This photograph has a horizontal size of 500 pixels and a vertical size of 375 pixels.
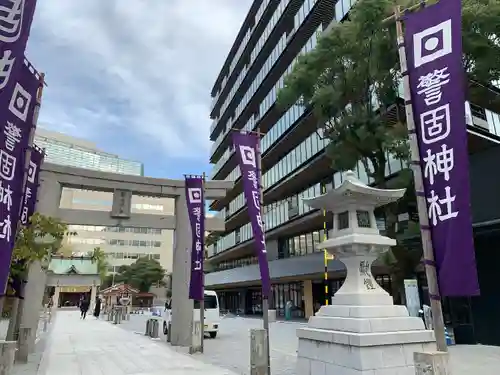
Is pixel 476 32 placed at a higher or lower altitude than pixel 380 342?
higher

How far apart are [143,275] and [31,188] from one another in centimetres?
6513

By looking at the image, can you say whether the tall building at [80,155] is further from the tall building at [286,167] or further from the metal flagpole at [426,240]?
the metal flagpole at [426,240]

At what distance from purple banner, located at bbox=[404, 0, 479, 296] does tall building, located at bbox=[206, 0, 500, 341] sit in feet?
31.7

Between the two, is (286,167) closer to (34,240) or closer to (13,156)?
(34,240)

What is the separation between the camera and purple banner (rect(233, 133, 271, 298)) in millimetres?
10344

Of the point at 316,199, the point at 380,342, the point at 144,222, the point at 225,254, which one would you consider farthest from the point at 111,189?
the point at 225,254

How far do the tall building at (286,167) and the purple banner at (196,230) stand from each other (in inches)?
366

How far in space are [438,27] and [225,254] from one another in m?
44.2

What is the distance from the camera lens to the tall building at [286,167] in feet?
61.0

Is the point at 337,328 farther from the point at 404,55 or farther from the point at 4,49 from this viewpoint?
the point at 4,49

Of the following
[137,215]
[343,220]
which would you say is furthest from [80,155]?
[343,220]

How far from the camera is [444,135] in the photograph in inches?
215

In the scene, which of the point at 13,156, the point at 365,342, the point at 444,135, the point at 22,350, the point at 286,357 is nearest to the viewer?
the point at 444,135

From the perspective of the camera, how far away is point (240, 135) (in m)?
11.1
